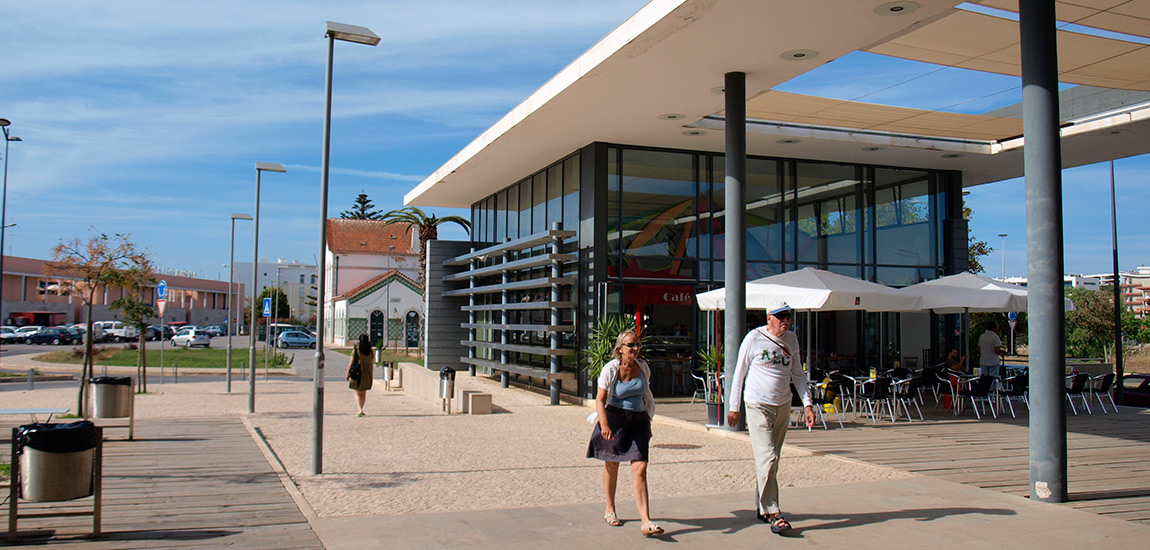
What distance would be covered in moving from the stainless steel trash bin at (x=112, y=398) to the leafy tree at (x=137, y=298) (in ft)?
23.5

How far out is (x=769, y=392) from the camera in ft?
21.8

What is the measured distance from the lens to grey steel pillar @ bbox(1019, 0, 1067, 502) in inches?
300

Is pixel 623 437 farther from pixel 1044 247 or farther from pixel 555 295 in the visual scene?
pixel 555 295

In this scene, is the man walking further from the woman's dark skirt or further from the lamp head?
the lamp head

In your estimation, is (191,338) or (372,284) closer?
(191,338)

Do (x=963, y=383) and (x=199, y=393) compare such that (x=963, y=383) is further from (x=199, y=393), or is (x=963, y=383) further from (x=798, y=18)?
(x=199, y=393)

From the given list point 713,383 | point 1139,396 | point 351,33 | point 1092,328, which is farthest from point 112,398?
point 1092,328

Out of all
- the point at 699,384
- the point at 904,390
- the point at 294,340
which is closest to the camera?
the point at 904,390

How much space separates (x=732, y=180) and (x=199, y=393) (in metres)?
14.2

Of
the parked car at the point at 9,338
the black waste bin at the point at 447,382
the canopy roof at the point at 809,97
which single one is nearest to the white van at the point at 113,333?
the parked car at the point at 9,338

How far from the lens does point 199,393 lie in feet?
65.5

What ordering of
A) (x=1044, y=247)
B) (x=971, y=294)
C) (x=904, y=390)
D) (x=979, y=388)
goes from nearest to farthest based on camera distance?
(x=1044, y=247), (x=904, y=390), (x=979, y=388), (x=971, y=294)

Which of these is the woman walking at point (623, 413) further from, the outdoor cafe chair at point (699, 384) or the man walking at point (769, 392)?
the outdoor cafe chair at point (699, 384)

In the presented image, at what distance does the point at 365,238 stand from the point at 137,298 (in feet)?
A: 152
